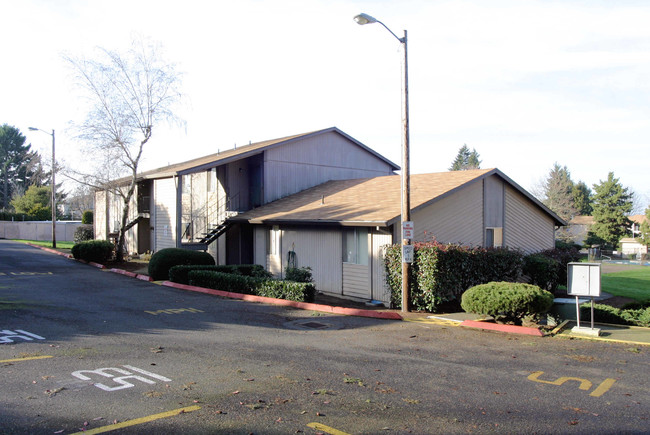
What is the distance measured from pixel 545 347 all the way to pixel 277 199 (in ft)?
55.0

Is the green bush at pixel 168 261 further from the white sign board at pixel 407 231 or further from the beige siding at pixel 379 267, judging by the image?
the white sign board at pixel 407 231

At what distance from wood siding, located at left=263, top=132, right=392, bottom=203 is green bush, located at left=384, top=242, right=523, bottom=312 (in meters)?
11.3

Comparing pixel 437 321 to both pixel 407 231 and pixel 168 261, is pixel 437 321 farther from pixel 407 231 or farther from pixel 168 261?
pixel 168 261

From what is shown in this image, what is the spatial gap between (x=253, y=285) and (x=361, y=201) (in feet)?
19.0

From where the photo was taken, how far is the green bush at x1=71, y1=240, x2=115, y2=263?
25203mm

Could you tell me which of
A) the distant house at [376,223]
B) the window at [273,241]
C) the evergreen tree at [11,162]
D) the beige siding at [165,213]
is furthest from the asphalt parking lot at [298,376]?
the evergreen tree at [11,162]

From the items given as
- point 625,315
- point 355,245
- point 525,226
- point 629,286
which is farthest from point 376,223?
point 629,286

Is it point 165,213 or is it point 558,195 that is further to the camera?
point 558,195

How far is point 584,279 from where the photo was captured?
10.3m

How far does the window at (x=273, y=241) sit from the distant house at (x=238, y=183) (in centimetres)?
296

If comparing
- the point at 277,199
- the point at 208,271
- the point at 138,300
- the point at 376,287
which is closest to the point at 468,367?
the point at 376,287

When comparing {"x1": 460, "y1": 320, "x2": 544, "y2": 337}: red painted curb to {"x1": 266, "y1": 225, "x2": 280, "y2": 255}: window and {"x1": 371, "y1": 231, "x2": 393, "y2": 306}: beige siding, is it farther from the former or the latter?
{"x1": 266, "y1": 225, "x2": 280, "y2": 255}: window

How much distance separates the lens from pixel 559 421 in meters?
5.43

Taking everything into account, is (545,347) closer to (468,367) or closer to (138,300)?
(468,367)
